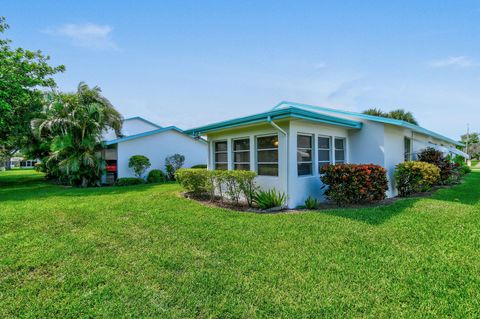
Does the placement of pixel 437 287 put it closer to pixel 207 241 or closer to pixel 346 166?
pixel 207 241

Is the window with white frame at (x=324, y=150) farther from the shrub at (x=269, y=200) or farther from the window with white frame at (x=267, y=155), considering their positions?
the shrub at (x=269, y=200)

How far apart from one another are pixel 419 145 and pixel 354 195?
8.73m

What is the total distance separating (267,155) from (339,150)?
335 cm

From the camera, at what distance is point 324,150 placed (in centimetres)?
895

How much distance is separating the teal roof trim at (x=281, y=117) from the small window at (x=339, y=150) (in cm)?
77

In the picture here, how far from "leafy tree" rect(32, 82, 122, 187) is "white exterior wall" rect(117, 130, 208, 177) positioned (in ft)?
4.70

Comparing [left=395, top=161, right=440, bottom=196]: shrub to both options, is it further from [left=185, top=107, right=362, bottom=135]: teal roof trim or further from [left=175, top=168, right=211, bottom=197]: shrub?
[left=175, top=168, right=211, bottom=197]: shrub

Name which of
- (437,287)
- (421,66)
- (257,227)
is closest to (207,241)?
(257,227)

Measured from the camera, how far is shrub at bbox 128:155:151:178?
51.5ft

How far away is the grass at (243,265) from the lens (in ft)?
9.33

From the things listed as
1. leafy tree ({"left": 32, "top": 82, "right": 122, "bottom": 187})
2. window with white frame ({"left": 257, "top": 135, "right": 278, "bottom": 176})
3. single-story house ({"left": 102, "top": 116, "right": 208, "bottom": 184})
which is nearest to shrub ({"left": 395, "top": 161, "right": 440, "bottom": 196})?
window with white frame ({"left": 257, "top": 135, "right": 278, "bottom": 176})

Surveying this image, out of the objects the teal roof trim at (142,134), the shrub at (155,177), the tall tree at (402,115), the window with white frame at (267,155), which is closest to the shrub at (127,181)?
the shrub at (155,177)

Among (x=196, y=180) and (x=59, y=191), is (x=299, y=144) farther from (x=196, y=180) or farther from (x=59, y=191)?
(x=59, y=191)

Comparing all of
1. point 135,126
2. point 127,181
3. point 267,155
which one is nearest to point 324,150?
point 267,155
